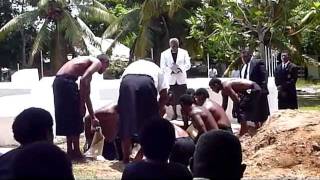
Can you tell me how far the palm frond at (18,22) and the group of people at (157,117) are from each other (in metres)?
19.9

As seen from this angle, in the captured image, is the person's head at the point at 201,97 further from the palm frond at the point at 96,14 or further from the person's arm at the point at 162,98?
the palm frond at the point at 96,14

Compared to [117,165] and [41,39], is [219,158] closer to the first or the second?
[117,165]

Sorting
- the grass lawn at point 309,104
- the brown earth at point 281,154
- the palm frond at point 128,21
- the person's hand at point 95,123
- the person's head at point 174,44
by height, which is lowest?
the grass lawn at point 309,104

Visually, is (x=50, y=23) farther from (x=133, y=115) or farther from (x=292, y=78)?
(x=133, y=115)

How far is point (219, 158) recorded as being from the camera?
3336mm

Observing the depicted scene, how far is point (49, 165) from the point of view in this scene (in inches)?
126

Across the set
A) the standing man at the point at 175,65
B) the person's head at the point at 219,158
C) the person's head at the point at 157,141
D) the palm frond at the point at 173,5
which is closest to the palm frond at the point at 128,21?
the palm frond at the point at 173,5

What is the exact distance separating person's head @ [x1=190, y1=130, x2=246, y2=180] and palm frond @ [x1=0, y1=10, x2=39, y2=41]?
2793 centimetres

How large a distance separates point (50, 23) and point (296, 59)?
1178cm

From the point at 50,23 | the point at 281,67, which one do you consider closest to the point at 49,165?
the point at 281,67

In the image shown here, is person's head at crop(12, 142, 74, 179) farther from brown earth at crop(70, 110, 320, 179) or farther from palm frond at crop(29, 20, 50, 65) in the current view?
palm frond at crop(29, 20, 50, 65)

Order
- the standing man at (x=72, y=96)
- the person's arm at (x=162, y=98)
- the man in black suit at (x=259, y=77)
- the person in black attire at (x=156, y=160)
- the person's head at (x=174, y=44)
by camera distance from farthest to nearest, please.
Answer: the person's head at (x=174, y=44), the man in black suit at (x=259, y=77), the standing man at (x=72, y=96), the person's arm at (x=162, y=98), the person in black attire at (x=156, y=160)

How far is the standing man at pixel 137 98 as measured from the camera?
7703mm

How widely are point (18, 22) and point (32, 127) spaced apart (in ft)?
91.0
